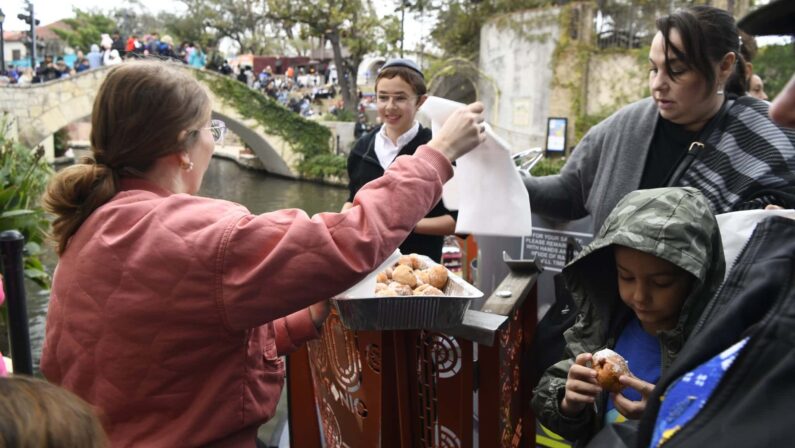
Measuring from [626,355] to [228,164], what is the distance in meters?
31.6

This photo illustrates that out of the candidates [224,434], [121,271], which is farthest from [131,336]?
[224,434]

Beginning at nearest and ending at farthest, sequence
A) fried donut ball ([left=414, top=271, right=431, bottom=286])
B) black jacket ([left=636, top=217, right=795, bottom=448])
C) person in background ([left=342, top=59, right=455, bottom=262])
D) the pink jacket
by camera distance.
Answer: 1. black jacket ([left=636, top=217, right=795, bottom=448])
2. the pink jacket
3. fried donut ball ([left=414, top=271, right=431, bottom=286])
4. person in background ([left=342, top=59, right=455, bottom=262])

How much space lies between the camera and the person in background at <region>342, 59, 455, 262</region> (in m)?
2.83

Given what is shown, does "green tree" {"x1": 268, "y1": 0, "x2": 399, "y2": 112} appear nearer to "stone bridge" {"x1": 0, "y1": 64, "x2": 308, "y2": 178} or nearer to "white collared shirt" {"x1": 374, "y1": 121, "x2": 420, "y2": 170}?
"stone bridge" {"x1": 0, "y1": 64, "x2": 308, "y2": 178}

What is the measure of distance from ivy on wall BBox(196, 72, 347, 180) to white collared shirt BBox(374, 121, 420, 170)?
66.3ft

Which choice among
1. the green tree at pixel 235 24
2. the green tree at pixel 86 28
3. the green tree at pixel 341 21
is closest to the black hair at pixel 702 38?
the green tree at pixel 341 21

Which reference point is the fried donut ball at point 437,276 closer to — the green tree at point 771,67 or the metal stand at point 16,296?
the metal stand at point 16,296

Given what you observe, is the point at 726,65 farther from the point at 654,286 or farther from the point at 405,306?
the point at 405,306

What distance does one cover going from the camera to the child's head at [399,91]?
2840 millimetres

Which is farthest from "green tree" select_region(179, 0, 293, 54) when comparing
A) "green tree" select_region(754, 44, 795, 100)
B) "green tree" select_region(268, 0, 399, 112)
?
"green tree" select_region(754, 44, 795, 100)

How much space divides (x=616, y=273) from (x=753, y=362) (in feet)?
3.66

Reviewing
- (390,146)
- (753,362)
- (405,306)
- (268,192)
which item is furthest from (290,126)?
(753,362)

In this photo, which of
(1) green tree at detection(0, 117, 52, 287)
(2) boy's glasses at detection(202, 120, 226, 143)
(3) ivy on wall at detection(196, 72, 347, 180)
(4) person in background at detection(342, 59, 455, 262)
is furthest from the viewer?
(3) ivy on wall at detection(196, 72, 347, 180)

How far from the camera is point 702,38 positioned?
1.95 meters
